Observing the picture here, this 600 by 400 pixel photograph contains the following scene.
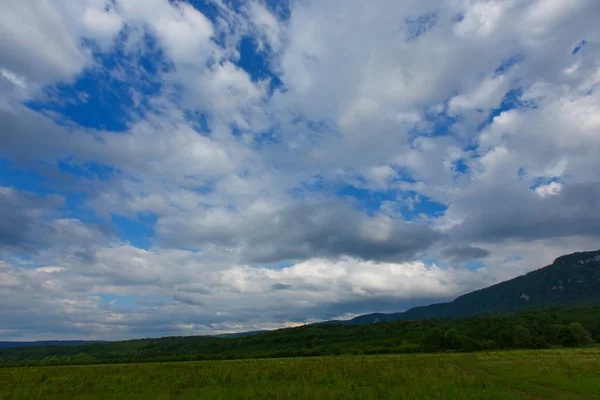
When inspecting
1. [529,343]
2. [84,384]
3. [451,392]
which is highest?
[529,343]

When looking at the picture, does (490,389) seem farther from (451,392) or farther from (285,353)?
(285,353)

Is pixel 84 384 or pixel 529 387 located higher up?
pixel 84 384

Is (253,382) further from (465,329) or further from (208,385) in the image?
(465,329)

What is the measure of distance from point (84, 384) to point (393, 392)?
119ft

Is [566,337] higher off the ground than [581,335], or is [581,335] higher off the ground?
[581,335]

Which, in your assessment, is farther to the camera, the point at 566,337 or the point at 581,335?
the point at 566,337

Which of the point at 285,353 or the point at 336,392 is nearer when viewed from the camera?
the point at 336,392

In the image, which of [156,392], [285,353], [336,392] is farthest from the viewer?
[285,353]

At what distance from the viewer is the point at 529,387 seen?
2812 cm

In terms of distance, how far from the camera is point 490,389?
27000 millimetres

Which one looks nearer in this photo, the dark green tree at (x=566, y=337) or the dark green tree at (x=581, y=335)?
the dark green tree at (x=566, y=337)

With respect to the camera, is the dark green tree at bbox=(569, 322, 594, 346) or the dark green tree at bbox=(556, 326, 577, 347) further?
the dark green tree at bbox=(569, 322, 594, 346)

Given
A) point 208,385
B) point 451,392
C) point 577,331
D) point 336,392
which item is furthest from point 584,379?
point 577,331

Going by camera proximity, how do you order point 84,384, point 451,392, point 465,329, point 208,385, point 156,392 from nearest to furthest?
point 451,392, point 156,392, point 208,385, point 84,384, point 465,329
